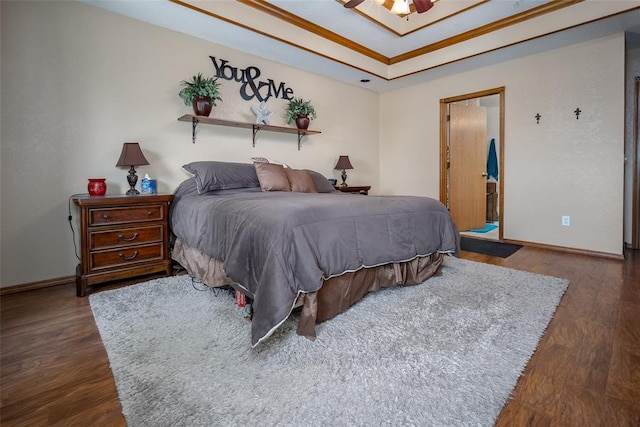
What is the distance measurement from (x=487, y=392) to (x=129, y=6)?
12.4ft

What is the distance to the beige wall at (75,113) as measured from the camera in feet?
7.88

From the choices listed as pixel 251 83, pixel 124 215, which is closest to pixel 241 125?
pixel 251 83

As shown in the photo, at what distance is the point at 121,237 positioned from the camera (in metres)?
2.48

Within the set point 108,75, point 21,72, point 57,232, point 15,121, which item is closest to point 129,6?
point 108,75

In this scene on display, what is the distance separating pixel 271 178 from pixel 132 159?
123cm

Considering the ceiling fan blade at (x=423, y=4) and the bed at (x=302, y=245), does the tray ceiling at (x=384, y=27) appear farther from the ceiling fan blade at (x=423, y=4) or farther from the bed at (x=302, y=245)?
the bed at (x=302, y=245)

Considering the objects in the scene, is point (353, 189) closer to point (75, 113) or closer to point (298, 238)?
point (298, 238)

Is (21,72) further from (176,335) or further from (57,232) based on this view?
(176,335)

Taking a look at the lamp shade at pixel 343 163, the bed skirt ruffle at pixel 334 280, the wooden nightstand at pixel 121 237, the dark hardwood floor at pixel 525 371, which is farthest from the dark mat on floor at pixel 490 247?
the wooden nightstand at pixel 121 237

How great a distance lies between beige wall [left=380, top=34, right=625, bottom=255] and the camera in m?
3.35

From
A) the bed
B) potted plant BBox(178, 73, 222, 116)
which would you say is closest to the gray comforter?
the bed

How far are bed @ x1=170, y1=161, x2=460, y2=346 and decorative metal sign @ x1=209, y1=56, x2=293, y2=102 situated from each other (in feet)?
4.13

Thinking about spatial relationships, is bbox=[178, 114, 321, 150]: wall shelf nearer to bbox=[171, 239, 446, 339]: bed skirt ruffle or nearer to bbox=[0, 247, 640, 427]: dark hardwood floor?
bbox=[171, 239, 446, 339]: bed skirt ruffle

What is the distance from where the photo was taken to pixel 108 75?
9.16ft
